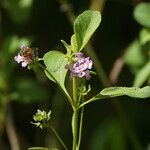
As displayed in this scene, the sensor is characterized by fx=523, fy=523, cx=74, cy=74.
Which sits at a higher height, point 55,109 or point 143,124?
point 55,109

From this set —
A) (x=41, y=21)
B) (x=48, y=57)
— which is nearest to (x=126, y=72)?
(x=41, y=21)

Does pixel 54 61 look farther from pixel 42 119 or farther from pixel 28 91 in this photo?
pixel 28 91

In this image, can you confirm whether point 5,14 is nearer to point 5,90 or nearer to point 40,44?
point 40,44

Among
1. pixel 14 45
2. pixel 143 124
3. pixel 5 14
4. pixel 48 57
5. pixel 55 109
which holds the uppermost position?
pixel 5 14

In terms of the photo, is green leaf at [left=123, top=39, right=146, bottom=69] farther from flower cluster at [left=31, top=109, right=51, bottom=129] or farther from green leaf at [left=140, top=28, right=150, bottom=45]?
flower cluster at [left=31, top=109, right=51, bottom=129]

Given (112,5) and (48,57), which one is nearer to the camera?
(48,57)

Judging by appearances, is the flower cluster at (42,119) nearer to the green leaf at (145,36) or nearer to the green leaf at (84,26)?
the green leaf at (84,26)

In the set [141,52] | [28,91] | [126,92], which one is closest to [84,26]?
[126,92]

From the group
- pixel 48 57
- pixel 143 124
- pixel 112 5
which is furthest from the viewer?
pixel 112 5
